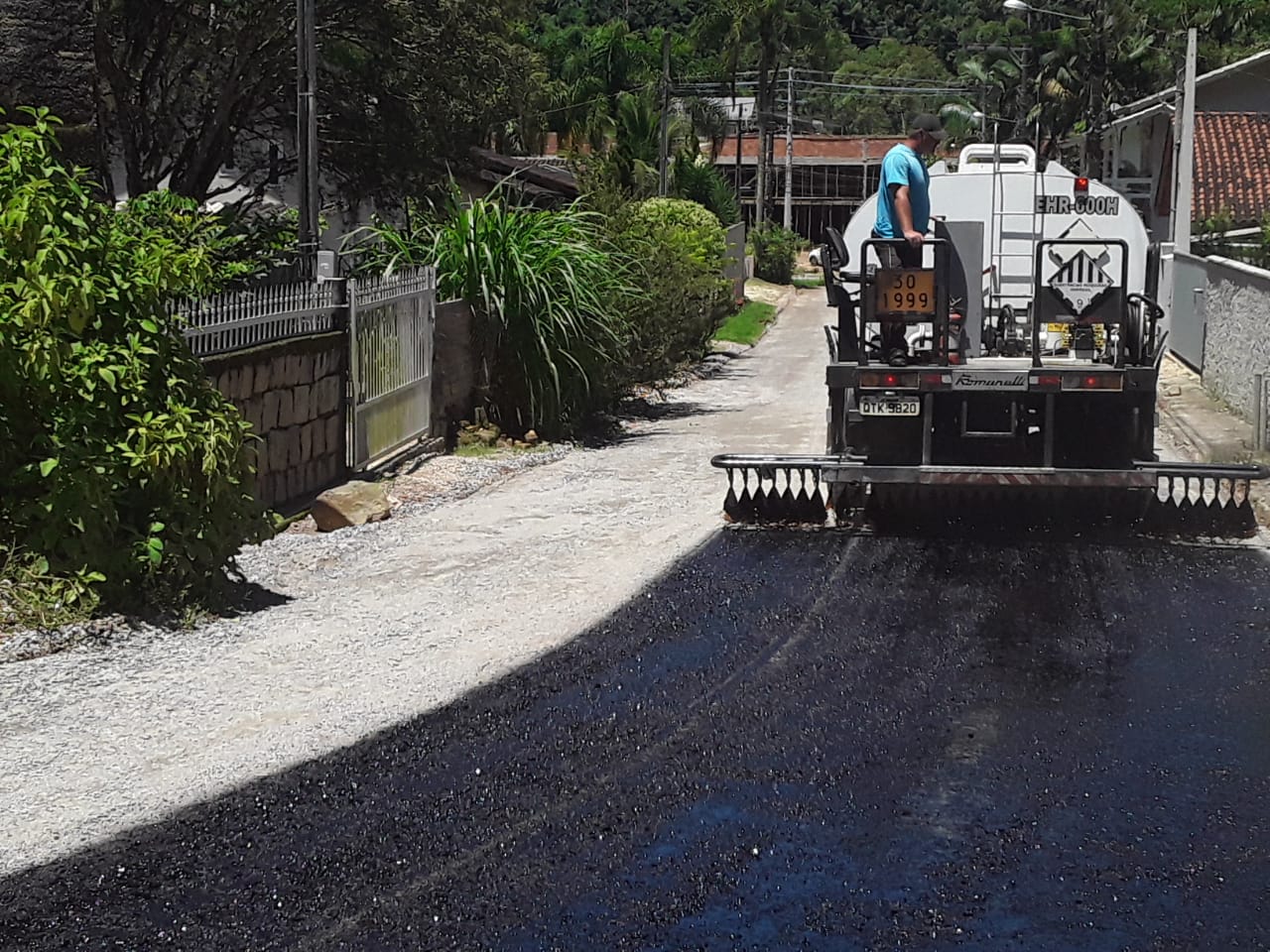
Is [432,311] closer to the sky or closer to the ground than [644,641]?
closer to the sky

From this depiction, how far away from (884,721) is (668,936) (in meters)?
2.54

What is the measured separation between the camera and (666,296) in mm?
23188

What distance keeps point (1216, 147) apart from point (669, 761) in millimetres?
39092

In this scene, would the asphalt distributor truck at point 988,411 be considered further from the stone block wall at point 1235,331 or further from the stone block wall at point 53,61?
the stone block wall at point 53,61

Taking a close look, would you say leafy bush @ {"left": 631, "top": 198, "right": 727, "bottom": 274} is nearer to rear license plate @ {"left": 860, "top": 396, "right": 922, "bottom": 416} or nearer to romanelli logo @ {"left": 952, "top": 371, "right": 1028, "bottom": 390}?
rear license plate @ {"left": 860, "top": 396, "right": 922, "bottom": 416}

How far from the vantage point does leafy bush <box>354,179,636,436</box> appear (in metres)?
18.0

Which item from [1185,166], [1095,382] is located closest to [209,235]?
[1095,382]

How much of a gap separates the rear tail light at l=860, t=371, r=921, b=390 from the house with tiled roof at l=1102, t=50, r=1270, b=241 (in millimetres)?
25520

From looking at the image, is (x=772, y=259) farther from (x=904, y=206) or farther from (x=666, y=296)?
(x=904, y=206)

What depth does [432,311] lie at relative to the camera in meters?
17.0

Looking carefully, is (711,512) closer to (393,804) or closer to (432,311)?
(432,311)

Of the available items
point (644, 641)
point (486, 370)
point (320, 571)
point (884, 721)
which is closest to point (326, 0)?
point (486, 370)

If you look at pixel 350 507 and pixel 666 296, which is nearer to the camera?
pixel 350 507

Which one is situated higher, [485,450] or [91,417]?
[91,417]
